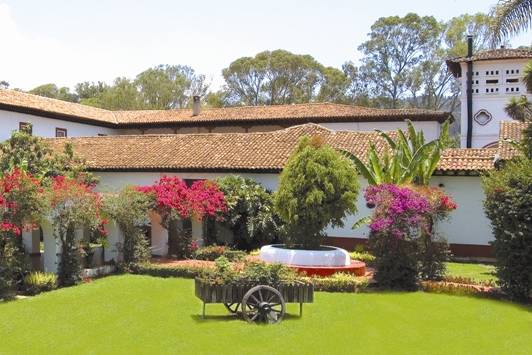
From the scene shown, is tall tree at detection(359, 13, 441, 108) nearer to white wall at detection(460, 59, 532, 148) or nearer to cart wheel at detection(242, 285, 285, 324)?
white wall at detection(460, 59, 532, 148)

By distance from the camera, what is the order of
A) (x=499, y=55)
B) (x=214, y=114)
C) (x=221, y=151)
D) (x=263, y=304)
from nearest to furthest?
(x=263, y=304)
(x=221, y=151)
(x=499, y=55)
(x=214, y=114)

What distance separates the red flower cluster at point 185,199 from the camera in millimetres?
17328

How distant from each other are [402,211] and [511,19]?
6.44 m

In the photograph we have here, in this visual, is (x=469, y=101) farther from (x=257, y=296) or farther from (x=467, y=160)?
(x=257, y=296)

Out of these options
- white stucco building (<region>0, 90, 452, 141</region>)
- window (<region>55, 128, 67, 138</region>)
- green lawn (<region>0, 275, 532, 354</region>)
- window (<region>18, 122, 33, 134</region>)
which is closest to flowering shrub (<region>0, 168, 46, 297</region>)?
green lawn (<region>0, 275, 532, 354</region>)

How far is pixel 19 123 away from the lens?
29.1 meters

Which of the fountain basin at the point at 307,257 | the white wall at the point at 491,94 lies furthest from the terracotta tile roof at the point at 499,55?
the fountain basin at the point at 307,257

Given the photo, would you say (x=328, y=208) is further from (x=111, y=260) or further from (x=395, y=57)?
(x=395, y=57)

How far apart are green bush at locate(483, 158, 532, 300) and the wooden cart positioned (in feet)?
16.0

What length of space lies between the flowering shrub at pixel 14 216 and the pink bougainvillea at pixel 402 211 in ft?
27.0

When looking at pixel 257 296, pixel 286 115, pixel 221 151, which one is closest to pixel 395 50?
pixel 286 115

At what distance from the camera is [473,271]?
16.4 meters

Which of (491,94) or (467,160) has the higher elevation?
(491,94)

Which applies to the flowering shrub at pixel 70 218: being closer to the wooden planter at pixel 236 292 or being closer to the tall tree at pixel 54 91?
the wooden planter at pixel 236 292
